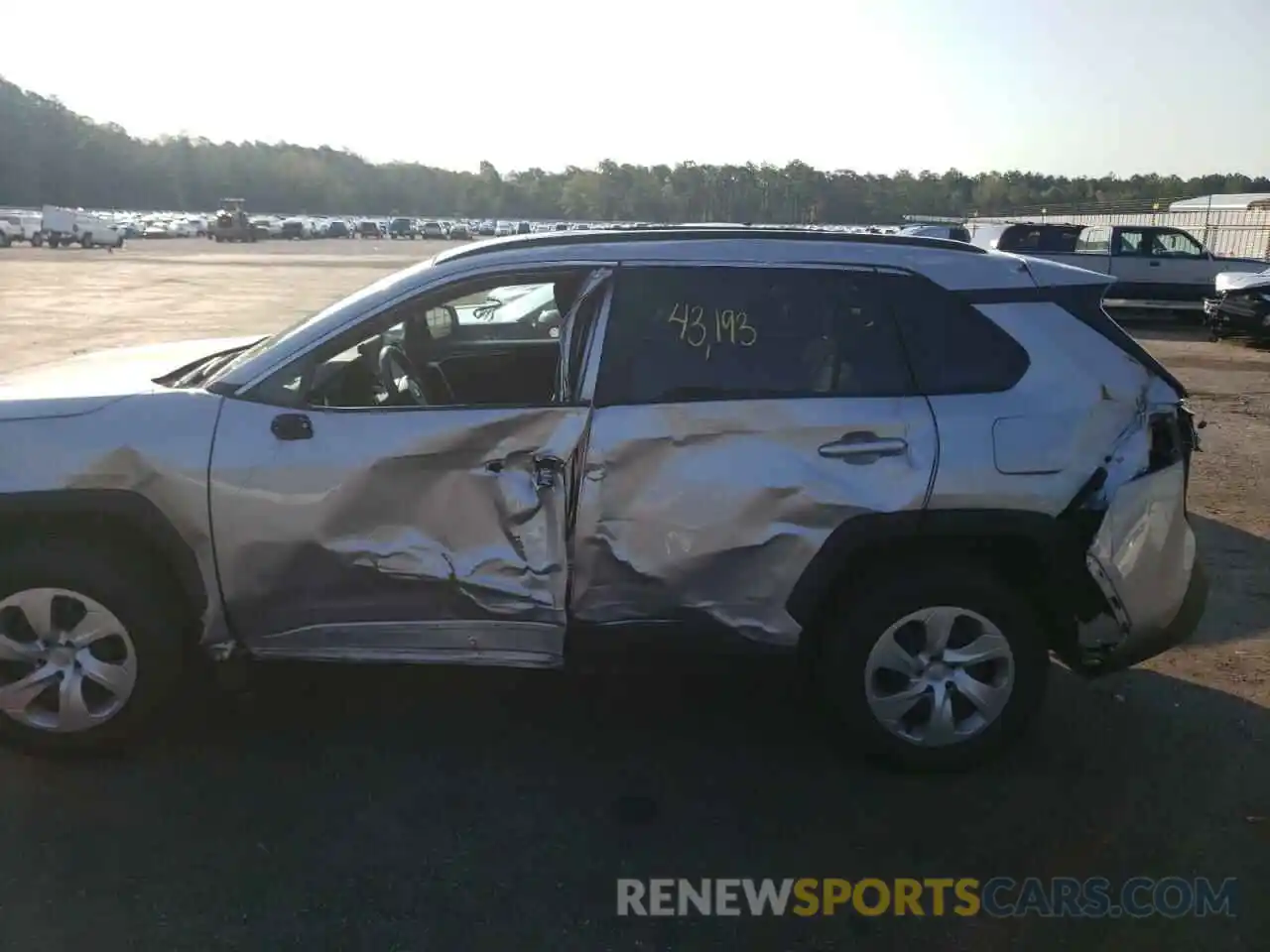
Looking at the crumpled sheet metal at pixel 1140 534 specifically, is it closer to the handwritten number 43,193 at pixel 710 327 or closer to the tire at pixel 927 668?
the tire at pixel 927 668

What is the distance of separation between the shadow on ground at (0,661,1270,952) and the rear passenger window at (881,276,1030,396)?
121cm

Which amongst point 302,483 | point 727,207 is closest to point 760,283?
point 302,483

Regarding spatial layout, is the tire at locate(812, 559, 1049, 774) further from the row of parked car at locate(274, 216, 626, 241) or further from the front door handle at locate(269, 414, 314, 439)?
the row of parked car at locate(274, 216, 626, 241)

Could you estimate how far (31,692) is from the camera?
366cm

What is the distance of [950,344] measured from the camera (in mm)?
3742

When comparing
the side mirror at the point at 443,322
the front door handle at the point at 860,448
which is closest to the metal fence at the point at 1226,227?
the side mirror at the point at 443,322

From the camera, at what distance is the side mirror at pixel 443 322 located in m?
4.87

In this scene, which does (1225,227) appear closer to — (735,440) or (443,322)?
(443,322)

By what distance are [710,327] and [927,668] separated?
1461 mm

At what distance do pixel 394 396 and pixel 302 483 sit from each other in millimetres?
602

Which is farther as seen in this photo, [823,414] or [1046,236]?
[1046,236]

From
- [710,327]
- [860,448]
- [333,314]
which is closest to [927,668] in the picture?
[860,448]

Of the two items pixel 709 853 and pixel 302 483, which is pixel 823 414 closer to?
pixel 709 853

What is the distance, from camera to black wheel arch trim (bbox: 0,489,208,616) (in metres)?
3.55
